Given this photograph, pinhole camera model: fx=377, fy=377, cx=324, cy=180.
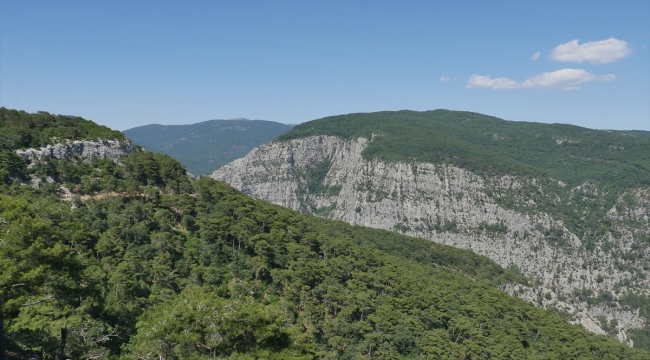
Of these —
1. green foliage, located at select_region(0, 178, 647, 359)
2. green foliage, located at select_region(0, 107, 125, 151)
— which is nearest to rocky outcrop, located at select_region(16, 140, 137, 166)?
green foliage, located at select_region(0, 107, 125, 151)

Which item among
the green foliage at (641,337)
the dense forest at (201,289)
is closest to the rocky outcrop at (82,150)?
the dense forest at (201,289)

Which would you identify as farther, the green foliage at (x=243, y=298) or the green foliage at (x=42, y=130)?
the green foliage at (x=42, y=130)

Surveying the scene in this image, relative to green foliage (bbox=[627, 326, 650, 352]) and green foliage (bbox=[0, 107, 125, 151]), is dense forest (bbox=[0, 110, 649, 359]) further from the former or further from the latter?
green foliage (bbox=[627, 326, 650, 352])

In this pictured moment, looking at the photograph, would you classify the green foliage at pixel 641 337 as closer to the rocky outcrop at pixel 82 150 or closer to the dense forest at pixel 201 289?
the dense forest at pixel 201 289

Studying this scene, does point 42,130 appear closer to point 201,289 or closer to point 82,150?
point 82,150

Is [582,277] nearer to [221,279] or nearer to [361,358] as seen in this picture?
[361,358]

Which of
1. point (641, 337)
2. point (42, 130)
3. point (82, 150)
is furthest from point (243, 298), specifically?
point (641, 337)
